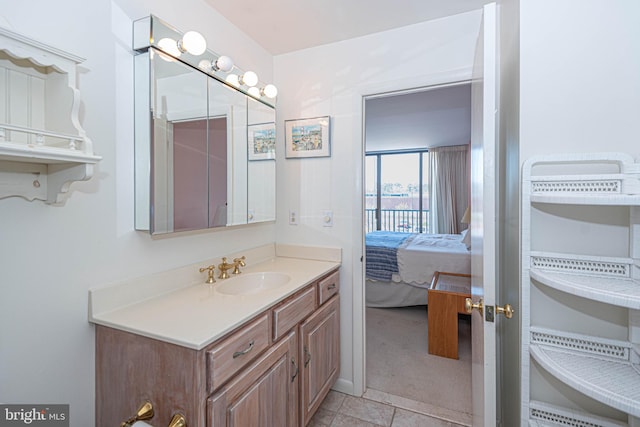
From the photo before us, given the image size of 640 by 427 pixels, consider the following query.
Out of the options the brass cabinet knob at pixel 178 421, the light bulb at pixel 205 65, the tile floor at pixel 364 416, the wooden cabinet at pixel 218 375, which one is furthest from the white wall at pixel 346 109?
the brass cabinet knob at pixel 178 421

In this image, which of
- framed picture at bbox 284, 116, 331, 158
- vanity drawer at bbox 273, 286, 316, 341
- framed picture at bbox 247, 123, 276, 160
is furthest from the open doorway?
vanity drawer at bbox 273, 286, 316, 341

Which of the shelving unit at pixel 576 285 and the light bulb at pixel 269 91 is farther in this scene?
the light bulb at pixel 269 91

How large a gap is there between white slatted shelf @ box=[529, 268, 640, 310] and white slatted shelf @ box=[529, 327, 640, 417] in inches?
8.8

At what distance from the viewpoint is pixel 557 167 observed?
1.11m

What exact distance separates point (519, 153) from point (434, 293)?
1603mm

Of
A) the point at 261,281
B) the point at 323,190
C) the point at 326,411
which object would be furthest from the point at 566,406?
the point at 323,190

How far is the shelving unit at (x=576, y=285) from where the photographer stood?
0.96m

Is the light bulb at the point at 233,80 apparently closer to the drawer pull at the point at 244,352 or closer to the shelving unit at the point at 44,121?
the shelving unit at the point at 44,121

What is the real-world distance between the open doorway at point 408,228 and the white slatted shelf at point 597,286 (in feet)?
3.89

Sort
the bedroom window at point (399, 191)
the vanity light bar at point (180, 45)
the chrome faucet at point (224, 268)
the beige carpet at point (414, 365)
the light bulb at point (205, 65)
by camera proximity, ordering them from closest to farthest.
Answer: the vanity light bar at point (180, 45), the light bulb at point (205, 65), the chrome faucet at point (224, 268), the beige carpet at point (414, 365), the bedroom window at point (399, 191)

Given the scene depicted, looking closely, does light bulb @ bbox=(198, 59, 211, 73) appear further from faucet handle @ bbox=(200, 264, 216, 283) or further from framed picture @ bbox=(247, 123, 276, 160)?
faucet handle @ bbox=(200, 264, 216, 283)

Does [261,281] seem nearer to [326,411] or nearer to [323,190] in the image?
[323,190]

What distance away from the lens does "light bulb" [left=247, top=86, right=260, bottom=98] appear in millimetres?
1823

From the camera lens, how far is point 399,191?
21.7 feet
